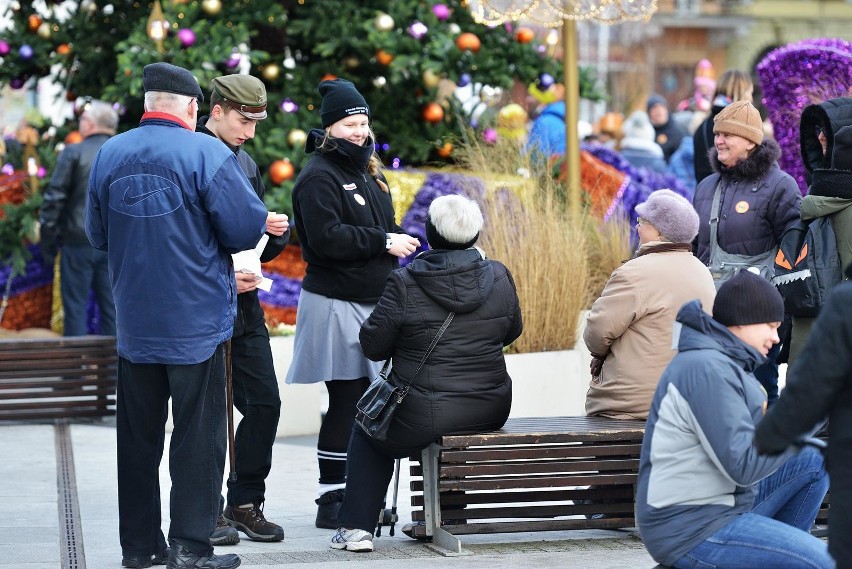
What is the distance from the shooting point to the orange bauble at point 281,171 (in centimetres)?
1055

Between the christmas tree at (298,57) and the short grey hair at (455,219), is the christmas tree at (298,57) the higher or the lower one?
the higher one

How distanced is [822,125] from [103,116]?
17.8 ft

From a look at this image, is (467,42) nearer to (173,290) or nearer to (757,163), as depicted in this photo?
(757,163)

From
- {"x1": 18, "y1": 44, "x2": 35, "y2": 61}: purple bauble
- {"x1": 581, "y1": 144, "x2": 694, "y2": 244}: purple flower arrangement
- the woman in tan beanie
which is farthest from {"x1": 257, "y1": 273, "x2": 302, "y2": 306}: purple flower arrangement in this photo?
the woman in tan beanie

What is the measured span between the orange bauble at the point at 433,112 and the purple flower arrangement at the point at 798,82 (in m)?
2.75

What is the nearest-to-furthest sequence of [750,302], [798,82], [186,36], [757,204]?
[750,302] < [757,204] < [798,82] < [186,36]

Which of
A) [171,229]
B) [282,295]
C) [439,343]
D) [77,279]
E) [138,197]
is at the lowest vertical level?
[282,295]

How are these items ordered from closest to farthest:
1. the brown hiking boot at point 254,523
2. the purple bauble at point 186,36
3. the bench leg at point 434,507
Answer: the bench leg at point 434,507 → the brown hiking boot at point 254,523 → the purple bauble at point 186,36

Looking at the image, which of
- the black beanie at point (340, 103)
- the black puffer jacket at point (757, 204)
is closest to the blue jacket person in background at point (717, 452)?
the black beanie at point (340, 103)

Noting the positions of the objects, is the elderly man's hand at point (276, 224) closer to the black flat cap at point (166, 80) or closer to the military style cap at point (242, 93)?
the military style cap at point (242, 93)

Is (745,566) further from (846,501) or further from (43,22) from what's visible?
(43,22)

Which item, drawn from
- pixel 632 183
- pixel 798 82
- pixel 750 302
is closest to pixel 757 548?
pixel 750 302

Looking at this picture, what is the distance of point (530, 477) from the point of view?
19.3 feet

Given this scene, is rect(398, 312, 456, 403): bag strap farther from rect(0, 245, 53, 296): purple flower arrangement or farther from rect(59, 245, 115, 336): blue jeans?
rect(0, 245, 53, 296): purple flower arrangement
